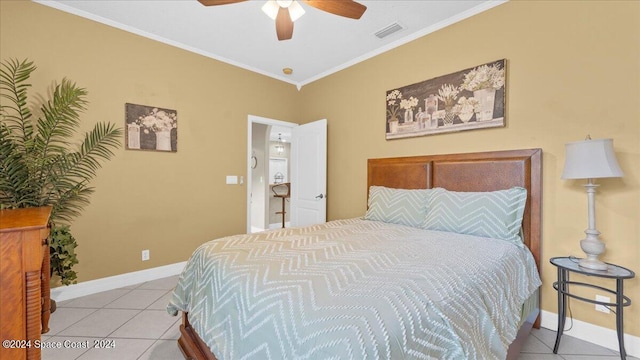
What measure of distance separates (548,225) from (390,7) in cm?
234

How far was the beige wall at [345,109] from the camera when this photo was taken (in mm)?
1897

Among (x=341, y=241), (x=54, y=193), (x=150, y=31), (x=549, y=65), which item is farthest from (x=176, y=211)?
(x=549, y=65)

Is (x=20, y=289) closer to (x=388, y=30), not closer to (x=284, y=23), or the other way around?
(x=284, y=23)

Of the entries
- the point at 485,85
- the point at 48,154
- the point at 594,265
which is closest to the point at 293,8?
the point at 485,85

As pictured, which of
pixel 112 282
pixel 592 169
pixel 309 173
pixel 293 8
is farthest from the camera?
pixel 309 173

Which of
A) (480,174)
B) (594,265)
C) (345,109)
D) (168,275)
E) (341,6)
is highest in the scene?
(341,6)

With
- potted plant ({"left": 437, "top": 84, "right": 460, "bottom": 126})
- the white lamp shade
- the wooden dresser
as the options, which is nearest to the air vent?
potted plant ({"left": 437, "top": 84, "right": 460, "bottom": 126})

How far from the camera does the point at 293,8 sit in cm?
199

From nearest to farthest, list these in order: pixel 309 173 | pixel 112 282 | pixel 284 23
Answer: pixel 284 23 < pixel 112 282 < pixel 309 173

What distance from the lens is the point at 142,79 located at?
3.01 meters

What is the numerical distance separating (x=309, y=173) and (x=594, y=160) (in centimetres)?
303

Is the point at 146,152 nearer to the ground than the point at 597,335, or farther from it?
farther from it

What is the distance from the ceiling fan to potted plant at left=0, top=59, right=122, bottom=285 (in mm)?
1773

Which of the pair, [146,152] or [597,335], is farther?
[146,152]
